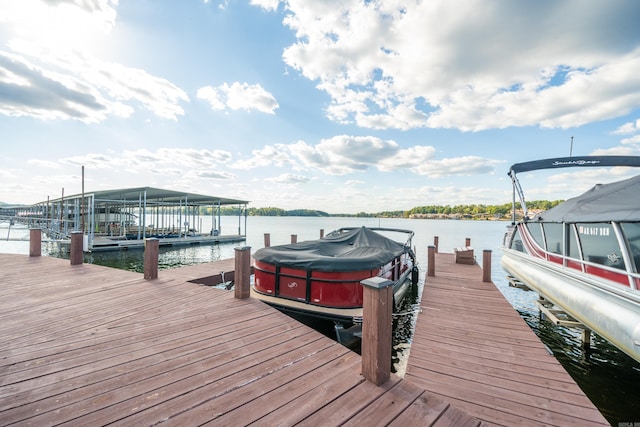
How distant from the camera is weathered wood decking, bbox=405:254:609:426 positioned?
2.55m

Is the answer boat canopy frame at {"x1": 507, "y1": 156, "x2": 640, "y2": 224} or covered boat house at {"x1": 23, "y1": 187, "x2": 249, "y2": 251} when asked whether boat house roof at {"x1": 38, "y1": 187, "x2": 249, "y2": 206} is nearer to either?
covered boat house at {"x1": 23, "y1": 187, "x2": 249, "y2": 251}

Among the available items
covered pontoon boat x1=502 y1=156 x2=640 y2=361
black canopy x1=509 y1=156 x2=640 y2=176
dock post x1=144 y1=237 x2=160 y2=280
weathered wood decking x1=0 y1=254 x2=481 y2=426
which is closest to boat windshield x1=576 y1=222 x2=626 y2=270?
covered pontoon boat x1=502 y1=156 x2=640 y2=361

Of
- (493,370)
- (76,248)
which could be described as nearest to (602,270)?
(493,370)

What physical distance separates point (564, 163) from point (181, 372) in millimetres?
10476

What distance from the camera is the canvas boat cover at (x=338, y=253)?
479 centimetres

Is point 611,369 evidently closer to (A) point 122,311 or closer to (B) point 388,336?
(B) point 388,336

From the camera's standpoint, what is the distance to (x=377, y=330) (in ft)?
8.63

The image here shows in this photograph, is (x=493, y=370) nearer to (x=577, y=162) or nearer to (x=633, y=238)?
(x=633, y=238)

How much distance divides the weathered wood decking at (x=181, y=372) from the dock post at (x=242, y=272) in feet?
1.28

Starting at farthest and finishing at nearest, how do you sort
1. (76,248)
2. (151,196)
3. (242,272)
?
(151,196) → (76,248) → (242,272)

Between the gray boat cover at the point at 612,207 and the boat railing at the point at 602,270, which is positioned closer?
the boat railing at the point at 602,270

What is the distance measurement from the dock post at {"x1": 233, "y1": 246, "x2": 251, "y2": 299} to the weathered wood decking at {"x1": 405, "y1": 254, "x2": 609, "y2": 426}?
297 cm

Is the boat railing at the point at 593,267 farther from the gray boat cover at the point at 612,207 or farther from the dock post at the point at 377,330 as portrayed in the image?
the dock post at the point at 377,330

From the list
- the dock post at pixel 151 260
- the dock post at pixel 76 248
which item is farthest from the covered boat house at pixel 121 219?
the dock post at pixel 151 260
